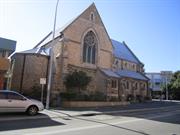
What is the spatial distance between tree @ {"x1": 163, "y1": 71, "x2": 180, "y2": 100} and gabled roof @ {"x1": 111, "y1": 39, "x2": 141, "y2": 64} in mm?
16391

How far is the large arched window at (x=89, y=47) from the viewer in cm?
3742

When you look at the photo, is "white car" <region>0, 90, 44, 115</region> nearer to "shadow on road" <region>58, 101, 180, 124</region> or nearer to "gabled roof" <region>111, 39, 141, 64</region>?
"shadow on road" <region>58, 101, 180, 124</region>

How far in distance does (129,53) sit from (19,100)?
43349 millimetres

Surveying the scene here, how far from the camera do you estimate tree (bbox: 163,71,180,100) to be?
66.2 meters

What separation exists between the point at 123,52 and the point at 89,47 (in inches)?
731

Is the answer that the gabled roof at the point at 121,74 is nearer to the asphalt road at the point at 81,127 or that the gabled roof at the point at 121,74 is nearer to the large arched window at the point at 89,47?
the large arched window at the point at 89,47

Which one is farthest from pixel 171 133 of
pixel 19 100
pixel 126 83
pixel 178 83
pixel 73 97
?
pixel 178 83

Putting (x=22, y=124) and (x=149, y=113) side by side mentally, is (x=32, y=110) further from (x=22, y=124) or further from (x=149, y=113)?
(x=149, y=113)

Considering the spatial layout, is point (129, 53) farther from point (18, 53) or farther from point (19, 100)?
point (19, 100)

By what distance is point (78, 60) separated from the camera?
35.9 meters

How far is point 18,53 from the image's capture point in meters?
33.2

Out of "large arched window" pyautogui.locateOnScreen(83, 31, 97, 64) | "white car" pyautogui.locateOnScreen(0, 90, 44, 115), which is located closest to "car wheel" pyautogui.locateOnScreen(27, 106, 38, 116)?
"white car" pyautogui.locateOnScreen(0, 90, 44, 115)

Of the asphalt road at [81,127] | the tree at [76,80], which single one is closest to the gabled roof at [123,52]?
the tree at [76,80]

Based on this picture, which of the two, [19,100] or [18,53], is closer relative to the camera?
[19,100]
